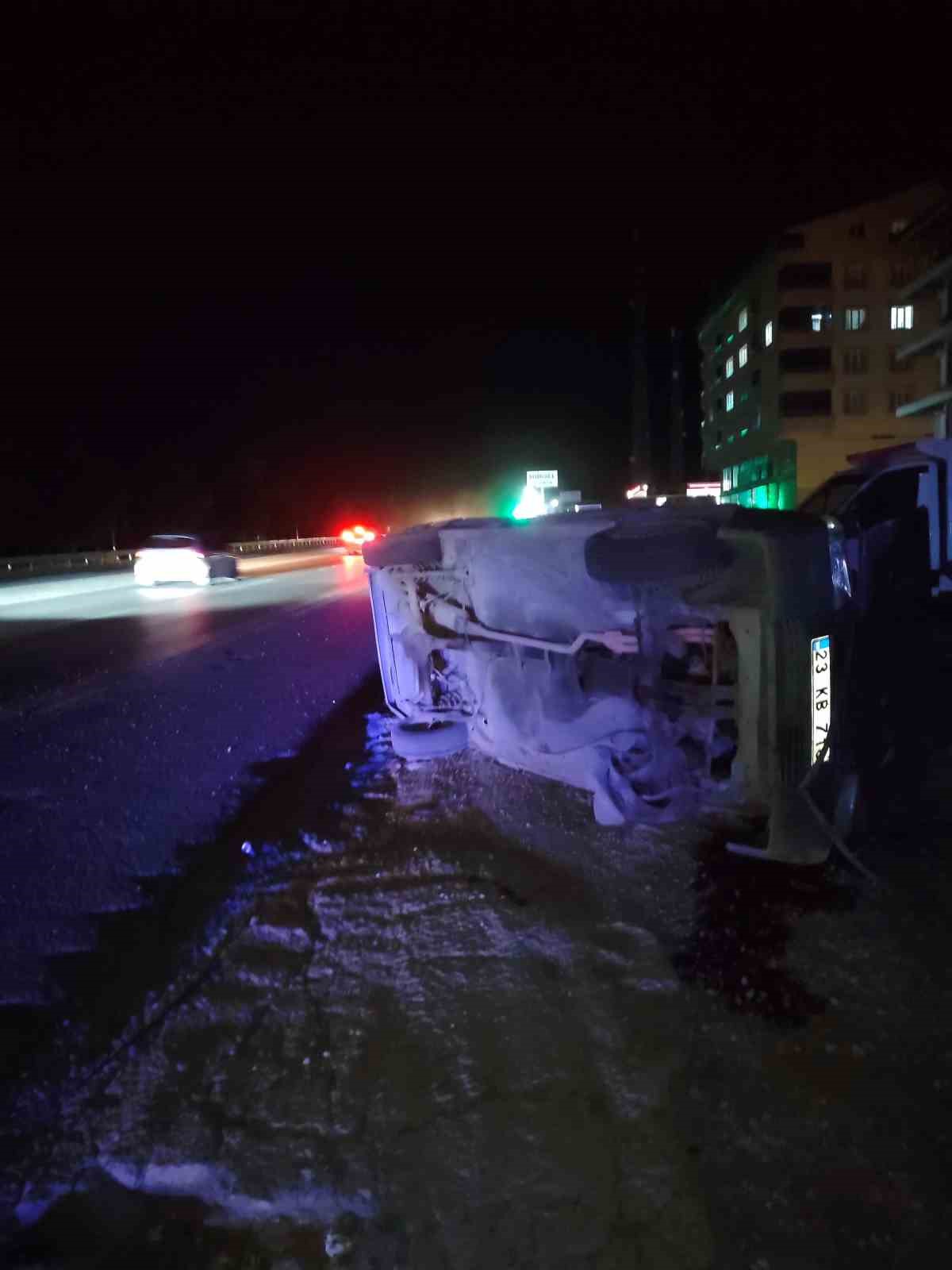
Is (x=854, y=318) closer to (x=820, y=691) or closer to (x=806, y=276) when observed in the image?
(x=806, y=276)

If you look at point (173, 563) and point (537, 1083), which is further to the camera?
point (173, 563)

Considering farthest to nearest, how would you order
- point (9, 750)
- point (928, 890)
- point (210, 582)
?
point (210, 582), point (9, 750), point (928, 890)

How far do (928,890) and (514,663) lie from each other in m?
2.33

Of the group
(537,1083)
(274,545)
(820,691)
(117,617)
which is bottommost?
(537,1083)

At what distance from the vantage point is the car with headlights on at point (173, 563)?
24.0m

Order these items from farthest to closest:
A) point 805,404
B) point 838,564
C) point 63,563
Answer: point 805,404 → point 63,563 → point 838,564

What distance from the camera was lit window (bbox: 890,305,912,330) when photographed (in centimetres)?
5760

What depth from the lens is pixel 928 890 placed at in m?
4.24

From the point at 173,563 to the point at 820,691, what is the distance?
861 inches

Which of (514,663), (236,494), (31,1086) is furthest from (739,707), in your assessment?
(236,494)

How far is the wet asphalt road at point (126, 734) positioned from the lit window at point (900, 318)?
5206cm

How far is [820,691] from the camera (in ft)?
13.6

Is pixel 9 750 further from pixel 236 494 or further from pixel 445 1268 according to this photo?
pixel 236 494

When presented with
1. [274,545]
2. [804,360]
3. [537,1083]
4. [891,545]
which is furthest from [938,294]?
[537,1083]
